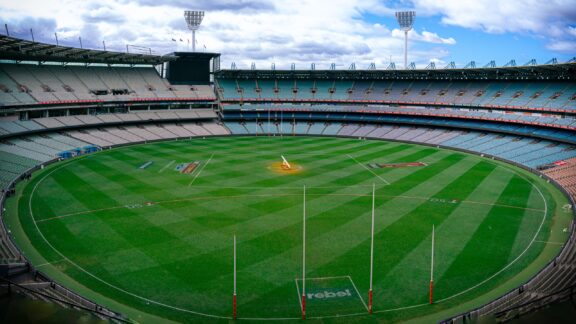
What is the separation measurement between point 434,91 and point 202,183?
61.2 metres

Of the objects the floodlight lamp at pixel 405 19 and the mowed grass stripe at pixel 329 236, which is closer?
the mowed grass stripe at pixel 329 236

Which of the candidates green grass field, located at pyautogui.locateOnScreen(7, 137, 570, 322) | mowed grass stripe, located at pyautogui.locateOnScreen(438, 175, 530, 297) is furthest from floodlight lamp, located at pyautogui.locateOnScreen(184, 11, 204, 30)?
mowed grass stripe, located at pyautogui.locateOnScreen(438, 175, 530, 297)

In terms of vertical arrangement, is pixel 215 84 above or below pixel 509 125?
above

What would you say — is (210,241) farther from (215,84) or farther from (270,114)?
(215,84)

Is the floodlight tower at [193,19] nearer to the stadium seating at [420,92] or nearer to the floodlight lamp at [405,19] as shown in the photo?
the stadium seating at [420,92]

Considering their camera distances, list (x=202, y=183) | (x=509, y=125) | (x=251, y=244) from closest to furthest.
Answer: (x=251, y=244), (x=202, y=183), (x=509, y=125)

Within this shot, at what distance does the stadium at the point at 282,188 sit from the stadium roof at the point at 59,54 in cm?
69

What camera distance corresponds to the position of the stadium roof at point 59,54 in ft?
191

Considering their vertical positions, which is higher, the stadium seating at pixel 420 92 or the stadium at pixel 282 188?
the stadium seating at pixel 420 92

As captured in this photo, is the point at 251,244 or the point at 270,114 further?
the point at 270,114

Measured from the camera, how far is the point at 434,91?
91500mm

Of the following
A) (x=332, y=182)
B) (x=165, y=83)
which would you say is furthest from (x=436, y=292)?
(x=165, y=83)

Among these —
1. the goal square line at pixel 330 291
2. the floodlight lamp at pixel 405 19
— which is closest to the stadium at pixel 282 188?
the goal square line at pixel 330 291

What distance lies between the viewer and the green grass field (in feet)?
77.7
